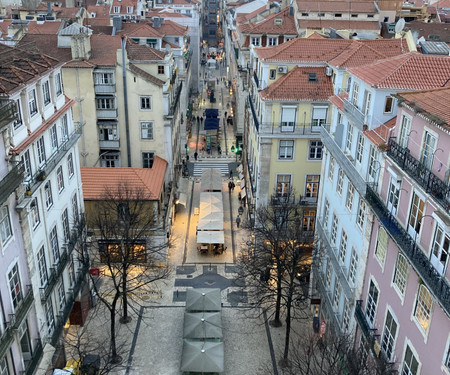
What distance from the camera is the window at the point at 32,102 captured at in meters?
27.3

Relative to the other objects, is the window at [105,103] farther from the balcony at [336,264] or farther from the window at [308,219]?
the balcony at [336,264]

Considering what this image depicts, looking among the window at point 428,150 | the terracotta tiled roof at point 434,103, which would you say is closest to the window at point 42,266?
the window at point 428,150

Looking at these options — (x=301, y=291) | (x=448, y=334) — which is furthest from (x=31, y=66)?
(x=301, y=291)

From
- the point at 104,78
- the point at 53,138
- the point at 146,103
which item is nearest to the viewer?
the point at 53,138

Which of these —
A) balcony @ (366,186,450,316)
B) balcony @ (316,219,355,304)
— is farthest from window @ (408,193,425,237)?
balcony @ (316,219,355,304)

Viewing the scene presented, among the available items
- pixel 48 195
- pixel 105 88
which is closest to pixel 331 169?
pixel 48 195

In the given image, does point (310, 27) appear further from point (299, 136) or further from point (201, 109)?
point (201, 109)

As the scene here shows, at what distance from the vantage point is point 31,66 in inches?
1093

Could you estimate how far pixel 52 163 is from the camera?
30234 millimetres

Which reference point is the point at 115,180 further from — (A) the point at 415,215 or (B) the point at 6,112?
(A) the point at 415,215

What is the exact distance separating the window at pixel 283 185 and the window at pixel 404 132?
74.5ft

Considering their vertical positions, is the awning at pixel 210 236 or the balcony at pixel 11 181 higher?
the balcony at pixel 11 181

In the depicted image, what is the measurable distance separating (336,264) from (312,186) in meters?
14.1

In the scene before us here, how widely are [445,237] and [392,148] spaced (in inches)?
254
